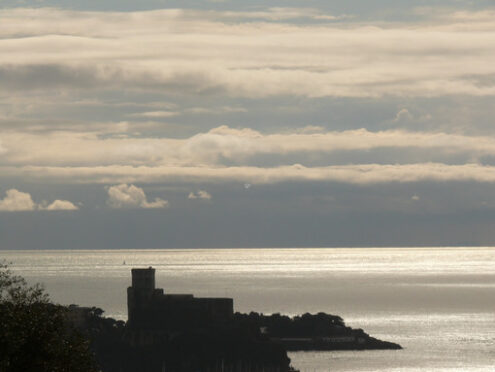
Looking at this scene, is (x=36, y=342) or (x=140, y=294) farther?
(x=140, y=294)

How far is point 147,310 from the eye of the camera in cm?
12344

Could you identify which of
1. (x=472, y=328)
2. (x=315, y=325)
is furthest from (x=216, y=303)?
(x=472, y=328)

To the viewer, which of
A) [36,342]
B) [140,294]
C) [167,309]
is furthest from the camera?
[140,294]

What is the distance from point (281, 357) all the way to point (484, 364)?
107ft

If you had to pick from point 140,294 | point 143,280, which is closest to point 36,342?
point 143,280

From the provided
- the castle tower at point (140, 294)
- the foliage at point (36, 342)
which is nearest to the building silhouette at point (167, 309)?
the castle tower at point (140, 294)

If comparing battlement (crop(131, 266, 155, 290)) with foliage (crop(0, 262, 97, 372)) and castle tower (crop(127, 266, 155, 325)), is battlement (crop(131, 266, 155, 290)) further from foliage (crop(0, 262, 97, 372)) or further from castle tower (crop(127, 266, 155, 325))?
foliage (crop(0, 262, 97, 372))

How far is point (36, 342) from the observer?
40.2m

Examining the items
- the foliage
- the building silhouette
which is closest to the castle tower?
the building silhouette

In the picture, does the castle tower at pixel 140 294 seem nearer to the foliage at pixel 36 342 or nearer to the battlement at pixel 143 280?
the battlement at pixel 143 280

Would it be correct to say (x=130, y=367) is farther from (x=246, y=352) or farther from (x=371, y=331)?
(x=371, y=331)

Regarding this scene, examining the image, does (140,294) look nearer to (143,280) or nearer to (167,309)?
(143,280)

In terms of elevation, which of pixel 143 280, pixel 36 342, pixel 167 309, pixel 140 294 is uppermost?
pixel 143 280

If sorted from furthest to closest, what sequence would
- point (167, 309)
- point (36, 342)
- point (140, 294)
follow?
point (140, 294), point (167, 309), point (36, 342)
